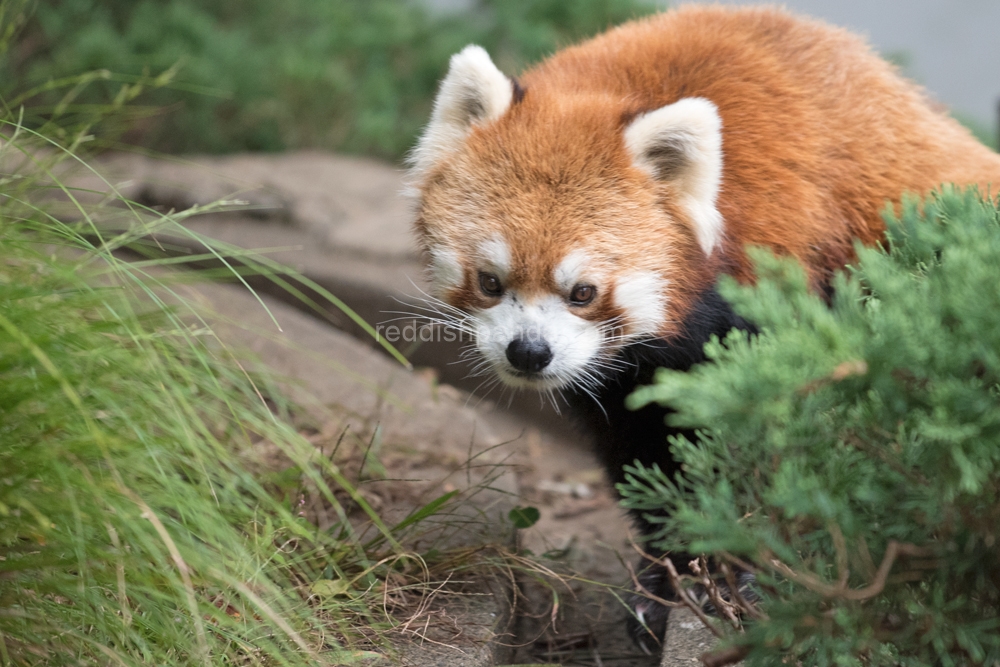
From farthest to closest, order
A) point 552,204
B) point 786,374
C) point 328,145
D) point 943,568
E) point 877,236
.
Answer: point 328,145 → point 877,236 → point 552,204 → point 943,568 → point 786,374

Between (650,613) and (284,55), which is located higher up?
(284,55)

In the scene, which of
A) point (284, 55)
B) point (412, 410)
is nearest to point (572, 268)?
point (412, 410)

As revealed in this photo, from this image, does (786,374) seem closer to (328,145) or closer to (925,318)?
(925,318)

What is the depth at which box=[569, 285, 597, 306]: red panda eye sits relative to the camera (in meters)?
2.05

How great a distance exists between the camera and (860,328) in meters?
1.25

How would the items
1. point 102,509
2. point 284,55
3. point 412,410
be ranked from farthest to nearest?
point 284,55 < point 412,410 < point 102,509

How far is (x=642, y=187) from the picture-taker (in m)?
2.12

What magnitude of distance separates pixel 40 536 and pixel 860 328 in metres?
1.43

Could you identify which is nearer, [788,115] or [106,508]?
[106,508]

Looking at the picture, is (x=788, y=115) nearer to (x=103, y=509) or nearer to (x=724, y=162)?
(x=724, y=162)

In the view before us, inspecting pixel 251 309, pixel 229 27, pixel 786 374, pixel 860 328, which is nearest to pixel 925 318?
pixel 860 328

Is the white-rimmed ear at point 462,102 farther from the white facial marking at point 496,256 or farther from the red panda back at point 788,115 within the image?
the white facial marking at point 496,256

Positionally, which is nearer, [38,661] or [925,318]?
[925,318]

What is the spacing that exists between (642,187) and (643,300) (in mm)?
273
